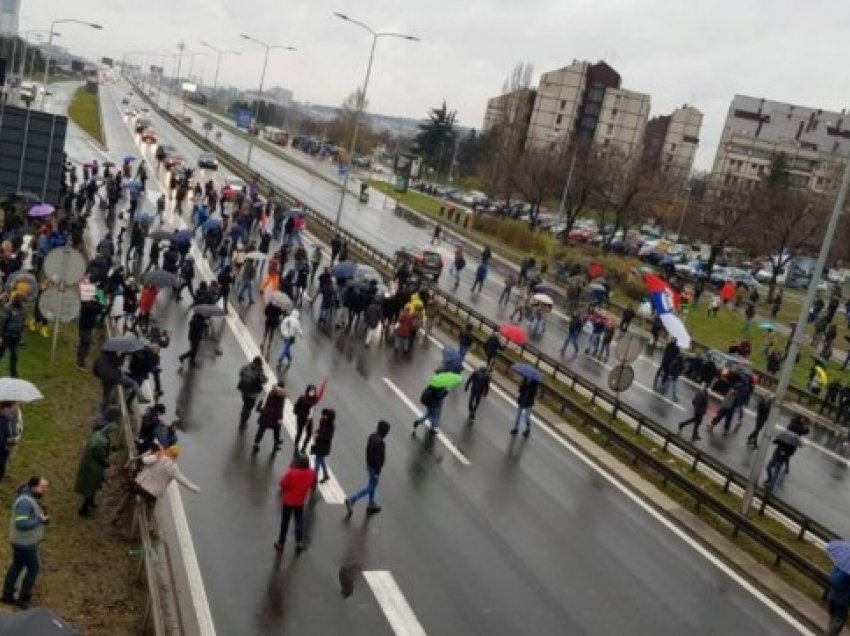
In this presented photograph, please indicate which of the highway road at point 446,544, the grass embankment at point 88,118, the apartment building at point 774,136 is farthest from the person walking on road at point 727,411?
the apartment building at point 774,136

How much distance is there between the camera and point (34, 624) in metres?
6.36

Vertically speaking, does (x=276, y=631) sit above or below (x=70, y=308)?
below

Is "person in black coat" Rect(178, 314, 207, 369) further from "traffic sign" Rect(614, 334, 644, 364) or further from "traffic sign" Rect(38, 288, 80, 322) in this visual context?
"traffic sign" Rect(614, 334, 644, 364)

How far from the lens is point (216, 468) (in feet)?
46.6

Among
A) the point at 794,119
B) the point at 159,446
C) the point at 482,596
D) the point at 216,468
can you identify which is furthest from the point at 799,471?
the point at 794,119

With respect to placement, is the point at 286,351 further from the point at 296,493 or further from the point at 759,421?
the point at 759,421

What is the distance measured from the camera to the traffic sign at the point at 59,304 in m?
15.9

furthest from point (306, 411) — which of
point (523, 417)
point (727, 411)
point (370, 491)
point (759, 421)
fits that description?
point (727, 411)

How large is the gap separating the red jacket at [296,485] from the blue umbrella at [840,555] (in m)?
7.08

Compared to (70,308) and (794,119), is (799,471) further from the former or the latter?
(794,119)

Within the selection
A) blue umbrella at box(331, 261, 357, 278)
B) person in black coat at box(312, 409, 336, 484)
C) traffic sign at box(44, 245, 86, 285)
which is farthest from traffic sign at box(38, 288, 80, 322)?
blue umbrella at box(331, 261, 357, 278)

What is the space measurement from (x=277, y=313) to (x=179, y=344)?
2.47 m

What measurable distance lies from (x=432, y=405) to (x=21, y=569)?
9253mm

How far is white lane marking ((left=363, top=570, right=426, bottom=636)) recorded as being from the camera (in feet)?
34.5
